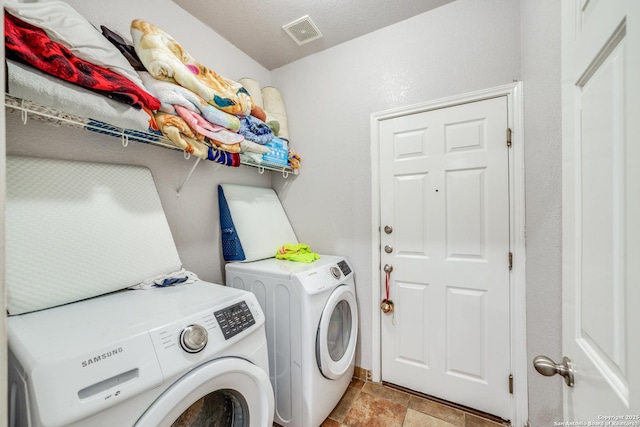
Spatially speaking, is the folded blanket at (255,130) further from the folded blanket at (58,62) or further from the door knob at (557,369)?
the door knob at (557,369)

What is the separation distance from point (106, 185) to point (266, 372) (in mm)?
1146

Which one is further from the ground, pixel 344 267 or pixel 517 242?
pixel 517 242

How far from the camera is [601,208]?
468 mm

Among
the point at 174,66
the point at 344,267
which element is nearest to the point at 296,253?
the point at 344,267

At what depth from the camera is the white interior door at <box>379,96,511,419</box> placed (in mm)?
1510

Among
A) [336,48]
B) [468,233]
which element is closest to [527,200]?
[468,233]

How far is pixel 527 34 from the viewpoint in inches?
51.6

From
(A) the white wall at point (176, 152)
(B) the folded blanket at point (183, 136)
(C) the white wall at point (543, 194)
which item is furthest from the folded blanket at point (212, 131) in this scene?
(C) the white wall at point (543, 194)

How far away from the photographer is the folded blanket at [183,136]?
3.93 feet

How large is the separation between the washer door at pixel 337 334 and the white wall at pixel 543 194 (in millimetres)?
1001

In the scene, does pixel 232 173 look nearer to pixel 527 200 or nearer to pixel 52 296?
pixel 52 296

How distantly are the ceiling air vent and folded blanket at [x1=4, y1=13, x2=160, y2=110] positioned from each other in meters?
1.23

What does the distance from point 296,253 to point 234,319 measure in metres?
0.93

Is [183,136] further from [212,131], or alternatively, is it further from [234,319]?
[234,319]
